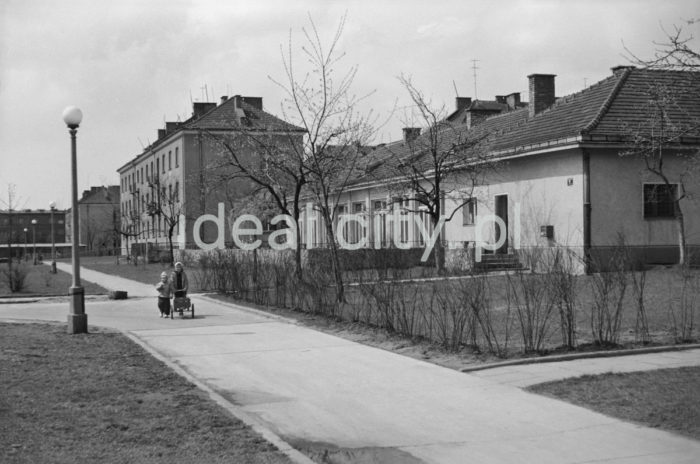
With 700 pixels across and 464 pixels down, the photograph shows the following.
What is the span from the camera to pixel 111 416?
7.79 m

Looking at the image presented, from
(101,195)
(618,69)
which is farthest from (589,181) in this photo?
(101,195)

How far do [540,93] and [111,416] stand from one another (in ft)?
88.4

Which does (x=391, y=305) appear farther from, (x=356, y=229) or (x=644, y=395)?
(x=356, y=229)

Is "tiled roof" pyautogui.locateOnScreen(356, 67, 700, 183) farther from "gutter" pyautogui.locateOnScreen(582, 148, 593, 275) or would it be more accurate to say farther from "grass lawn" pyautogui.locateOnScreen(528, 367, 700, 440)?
"grass lawn" pyautogui.locateOnScreen(528, 367, 700, 440)

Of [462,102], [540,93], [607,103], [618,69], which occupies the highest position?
[462,102]

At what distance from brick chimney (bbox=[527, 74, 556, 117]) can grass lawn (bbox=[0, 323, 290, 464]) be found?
23.2 metres

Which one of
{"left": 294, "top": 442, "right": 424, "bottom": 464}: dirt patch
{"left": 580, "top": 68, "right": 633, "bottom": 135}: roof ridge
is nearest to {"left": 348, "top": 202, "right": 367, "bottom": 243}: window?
{"left": 580, "top": 68, "right": 633, "bottom": 135}: roof ridge

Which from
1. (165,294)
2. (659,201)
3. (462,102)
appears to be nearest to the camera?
(165,294)

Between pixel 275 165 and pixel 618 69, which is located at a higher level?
pixel 618 69

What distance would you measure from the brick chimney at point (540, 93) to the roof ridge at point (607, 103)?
3.39 metres

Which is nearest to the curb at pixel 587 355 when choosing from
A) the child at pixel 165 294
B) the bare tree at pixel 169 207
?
the child at pixel 165 294

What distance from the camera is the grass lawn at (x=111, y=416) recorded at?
21.0 ft

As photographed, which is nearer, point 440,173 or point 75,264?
point 75,264

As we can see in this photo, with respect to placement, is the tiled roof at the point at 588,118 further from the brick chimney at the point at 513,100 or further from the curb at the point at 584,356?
the curb at the point at 584,356
